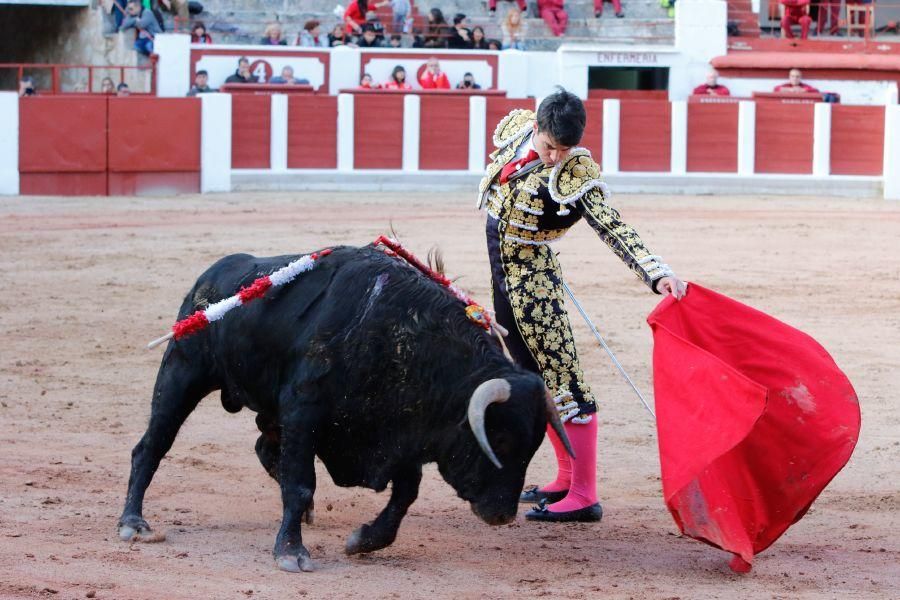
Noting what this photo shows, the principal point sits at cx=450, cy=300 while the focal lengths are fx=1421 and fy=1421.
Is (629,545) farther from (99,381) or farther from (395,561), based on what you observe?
(99,381)

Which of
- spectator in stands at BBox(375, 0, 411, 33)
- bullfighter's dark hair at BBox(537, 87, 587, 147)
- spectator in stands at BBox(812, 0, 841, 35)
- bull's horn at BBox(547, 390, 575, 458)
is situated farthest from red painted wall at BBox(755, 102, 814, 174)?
bull's horn at BBox(547, 390, 575, 458)

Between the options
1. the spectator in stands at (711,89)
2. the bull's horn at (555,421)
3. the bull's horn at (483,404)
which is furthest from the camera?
the spectator in stands at (711,89)

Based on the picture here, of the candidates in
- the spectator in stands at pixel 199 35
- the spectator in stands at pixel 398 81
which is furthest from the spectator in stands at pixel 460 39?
the spectator in stands at pixel 199 35

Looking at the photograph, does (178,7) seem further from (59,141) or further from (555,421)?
(555,421)

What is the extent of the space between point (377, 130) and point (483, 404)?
11.9m

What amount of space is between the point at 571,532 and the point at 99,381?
2.67 m

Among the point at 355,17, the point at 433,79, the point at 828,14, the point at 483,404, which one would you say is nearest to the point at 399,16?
the point at 355,17

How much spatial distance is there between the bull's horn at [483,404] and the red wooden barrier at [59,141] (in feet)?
36.2

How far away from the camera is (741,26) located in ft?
59.0

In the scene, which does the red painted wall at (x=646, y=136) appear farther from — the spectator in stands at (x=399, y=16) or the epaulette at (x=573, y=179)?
the epaulette at (x=573, y=179)

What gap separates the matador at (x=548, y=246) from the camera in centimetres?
358

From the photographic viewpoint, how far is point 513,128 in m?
3.89

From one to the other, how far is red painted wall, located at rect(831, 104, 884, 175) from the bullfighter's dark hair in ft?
39.9

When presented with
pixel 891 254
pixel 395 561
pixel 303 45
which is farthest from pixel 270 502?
pixel 303 45
